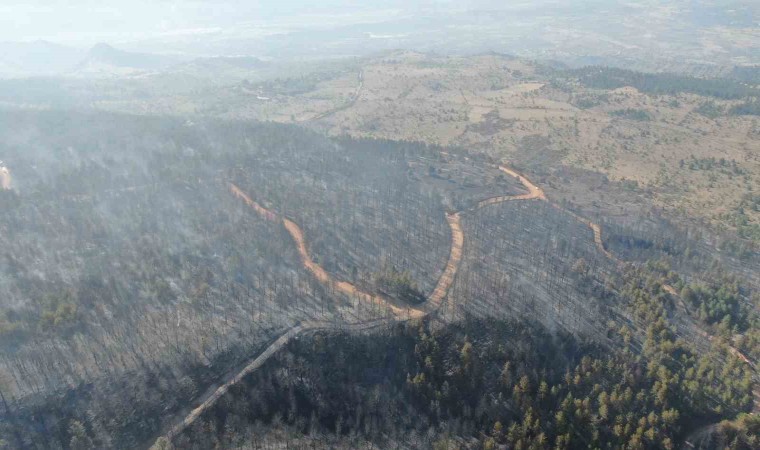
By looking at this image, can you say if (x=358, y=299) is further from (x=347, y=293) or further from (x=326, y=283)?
(x=326, y=283)

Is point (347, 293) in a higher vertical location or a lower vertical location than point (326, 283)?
lower

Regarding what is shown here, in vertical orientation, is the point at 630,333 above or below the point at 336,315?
below

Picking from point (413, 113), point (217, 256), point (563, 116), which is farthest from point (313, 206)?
point (563, 116)

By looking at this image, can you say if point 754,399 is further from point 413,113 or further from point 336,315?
point 413,113

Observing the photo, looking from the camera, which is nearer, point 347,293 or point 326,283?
point 347,293

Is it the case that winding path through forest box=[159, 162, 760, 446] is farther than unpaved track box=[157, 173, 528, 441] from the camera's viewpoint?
Yes

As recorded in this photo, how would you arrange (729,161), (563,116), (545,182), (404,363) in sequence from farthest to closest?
(563,116) → (729,161) → (545,182) → (404,363)

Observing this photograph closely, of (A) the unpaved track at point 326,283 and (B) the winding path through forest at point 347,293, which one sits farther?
(B) the winding path through forest at point 347,293

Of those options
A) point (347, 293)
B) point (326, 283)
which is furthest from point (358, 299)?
point (326, 283)
